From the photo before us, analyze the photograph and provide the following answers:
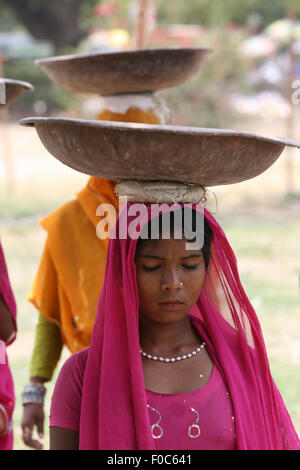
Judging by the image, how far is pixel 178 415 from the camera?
2.11 metres

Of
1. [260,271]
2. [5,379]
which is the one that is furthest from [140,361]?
[260,271]

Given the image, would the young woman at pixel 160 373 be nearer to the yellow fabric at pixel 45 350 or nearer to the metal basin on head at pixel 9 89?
the metal basin on head at pixel 9 89

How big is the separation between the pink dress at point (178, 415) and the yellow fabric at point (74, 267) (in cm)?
110

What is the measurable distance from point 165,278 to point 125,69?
154cm

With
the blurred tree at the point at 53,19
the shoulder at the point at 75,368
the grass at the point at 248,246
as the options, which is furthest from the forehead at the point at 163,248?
the blurred tree at the point at 53,19

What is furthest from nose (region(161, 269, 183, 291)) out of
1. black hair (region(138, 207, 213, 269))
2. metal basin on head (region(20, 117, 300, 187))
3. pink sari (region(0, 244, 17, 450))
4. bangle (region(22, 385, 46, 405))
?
bangle (region(22, 385, 46, 405))

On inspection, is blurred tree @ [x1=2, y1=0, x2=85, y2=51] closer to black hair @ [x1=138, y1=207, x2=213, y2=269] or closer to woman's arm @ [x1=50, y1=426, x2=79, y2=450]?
black hair @ [x1=138, y1=207, x2=213, y2=269]

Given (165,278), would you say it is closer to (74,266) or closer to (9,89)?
(9,89)

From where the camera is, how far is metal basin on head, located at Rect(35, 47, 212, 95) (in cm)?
338

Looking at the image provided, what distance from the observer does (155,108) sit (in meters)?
3.50

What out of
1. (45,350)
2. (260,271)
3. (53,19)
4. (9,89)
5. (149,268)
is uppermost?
(53,19)
